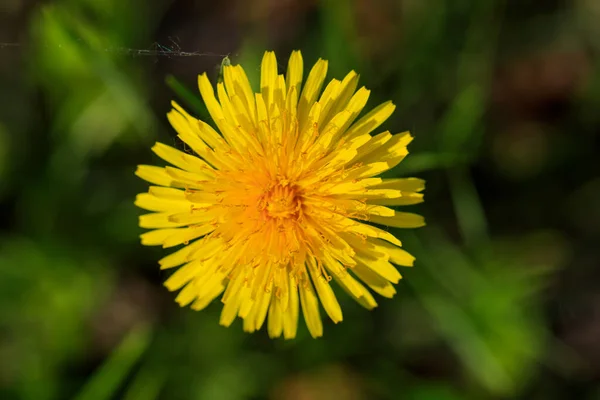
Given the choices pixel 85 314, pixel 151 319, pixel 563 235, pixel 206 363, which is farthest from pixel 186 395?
pixel 563 235

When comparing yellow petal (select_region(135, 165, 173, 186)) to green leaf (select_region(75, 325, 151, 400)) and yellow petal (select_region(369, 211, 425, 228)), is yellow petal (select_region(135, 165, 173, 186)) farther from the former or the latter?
green leaf (select_region(75, 325, 151, 400))

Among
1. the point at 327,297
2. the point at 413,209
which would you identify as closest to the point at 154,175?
the point at 327,297

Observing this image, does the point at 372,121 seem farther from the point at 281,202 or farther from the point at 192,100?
the point at 192,100

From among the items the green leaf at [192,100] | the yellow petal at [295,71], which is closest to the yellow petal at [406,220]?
the yellow petal at [295,71]

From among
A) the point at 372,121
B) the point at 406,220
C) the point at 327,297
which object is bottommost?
the point at 327,297

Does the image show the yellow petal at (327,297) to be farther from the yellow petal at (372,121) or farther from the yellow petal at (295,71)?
the yellow petal at (295,71)

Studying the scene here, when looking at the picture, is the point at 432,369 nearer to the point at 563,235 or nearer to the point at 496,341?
the point at 496,341
